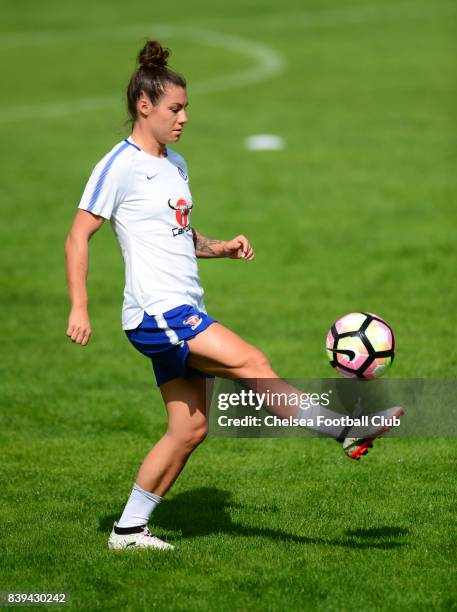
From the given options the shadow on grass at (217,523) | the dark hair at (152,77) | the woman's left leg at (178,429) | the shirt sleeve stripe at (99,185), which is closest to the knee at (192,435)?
the woman's left leg at (178,429)

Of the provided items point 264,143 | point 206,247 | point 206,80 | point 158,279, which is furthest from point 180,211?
point 206,80

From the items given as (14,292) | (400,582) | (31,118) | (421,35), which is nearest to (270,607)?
(400,582)

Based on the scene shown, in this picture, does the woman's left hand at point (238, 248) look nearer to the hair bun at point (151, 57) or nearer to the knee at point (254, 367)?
the knee at point (254, 367)

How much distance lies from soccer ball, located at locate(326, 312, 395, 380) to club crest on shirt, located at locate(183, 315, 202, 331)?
1113 millimetres

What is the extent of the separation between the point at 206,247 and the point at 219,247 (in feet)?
0.29

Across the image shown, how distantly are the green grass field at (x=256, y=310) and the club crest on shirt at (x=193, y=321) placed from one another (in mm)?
1437

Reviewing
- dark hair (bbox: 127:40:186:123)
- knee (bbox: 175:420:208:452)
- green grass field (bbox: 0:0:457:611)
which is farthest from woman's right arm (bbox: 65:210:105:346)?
green grass field (bbox: 0:0:457:611)

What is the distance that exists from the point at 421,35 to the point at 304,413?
36491 mm

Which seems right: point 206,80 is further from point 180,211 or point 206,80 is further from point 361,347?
point 180,211

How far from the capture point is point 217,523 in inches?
322

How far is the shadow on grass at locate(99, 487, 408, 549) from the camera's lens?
25.1 feet

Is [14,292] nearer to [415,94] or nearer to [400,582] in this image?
[400,582]

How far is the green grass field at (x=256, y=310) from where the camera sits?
7.14 metres

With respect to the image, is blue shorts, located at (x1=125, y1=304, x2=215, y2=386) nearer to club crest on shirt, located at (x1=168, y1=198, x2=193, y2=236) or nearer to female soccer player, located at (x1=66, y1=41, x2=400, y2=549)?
female soccer player, located at (x1=66, y1=41, x2=400, y2=549)
